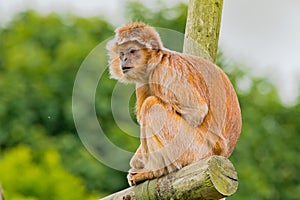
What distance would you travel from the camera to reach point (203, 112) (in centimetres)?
612

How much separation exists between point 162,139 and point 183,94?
0.31m

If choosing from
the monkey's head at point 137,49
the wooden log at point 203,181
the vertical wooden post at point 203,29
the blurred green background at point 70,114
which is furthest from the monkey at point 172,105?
the blurred green background at point 70,114

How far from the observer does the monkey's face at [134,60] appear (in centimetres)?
629

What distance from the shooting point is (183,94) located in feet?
20.1

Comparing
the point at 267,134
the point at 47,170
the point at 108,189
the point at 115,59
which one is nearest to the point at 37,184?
the point at 47,170

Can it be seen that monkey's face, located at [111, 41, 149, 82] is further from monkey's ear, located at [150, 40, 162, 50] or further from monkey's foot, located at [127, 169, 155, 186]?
monkey's foot, located at [127, 169, 155, 186]

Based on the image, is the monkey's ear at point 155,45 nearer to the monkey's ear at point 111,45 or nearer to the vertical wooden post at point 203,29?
the monkey's ear at point 111,45

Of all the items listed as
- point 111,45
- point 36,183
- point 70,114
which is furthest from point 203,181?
point 70,114

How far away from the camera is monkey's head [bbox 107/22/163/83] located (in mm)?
6270

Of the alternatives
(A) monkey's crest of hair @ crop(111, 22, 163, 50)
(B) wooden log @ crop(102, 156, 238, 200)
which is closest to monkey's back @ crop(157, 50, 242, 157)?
(A) monkey's crest of hair @ crop(111, 22, 163, 50)

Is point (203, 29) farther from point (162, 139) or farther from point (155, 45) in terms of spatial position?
point (162, 139)

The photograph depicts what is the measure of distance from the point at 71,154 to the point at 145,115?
65.2 ft

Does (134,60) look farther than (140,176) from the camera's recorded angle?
Yes

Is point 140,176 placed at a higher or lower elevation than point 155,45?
lower
